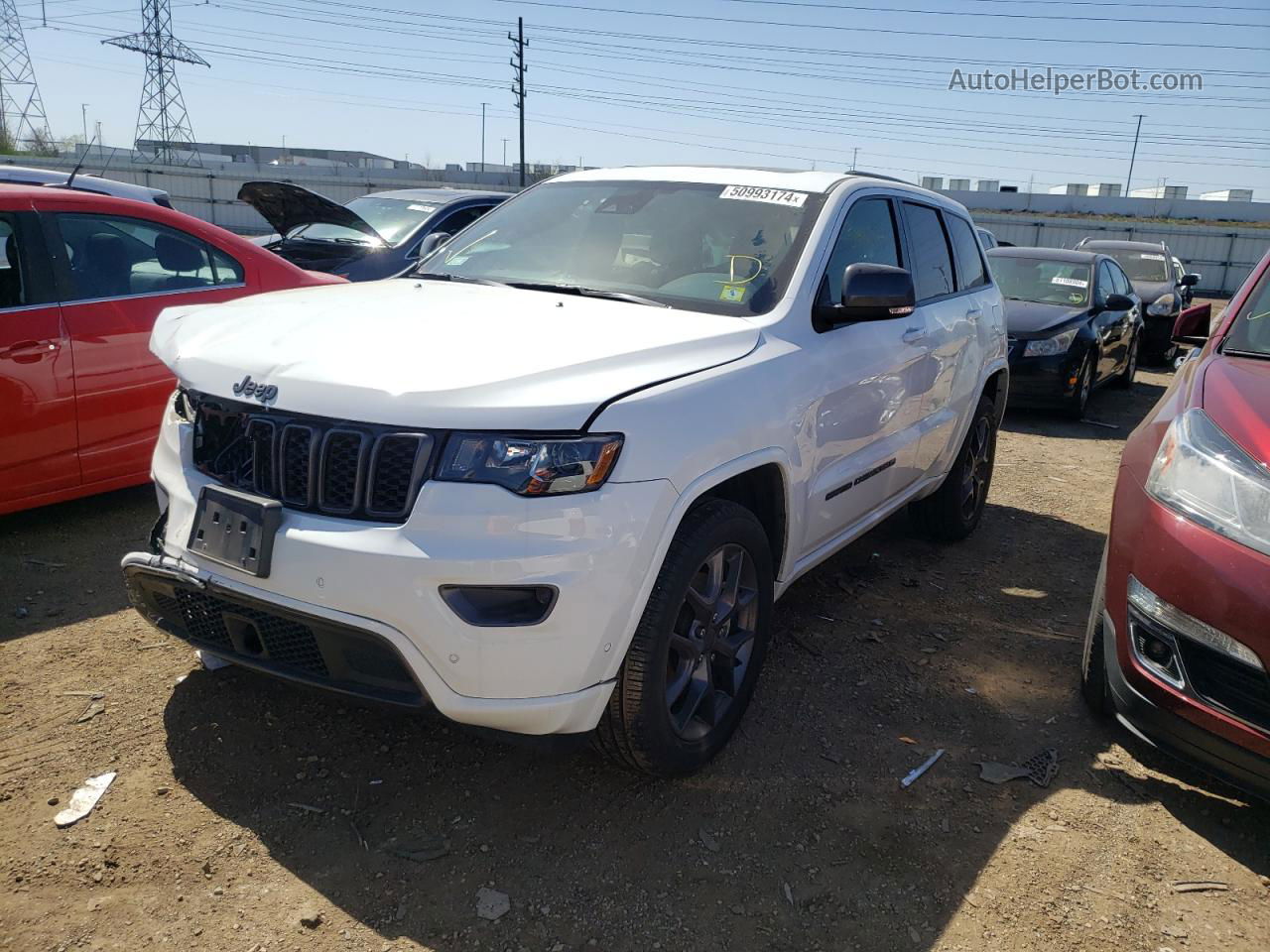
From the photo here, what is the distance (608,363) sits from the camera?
2.54 meters

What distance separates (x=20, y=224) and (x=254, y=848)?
326cm

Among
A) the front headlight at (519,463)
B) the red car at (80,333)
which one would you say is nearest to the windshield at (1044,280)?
the red car at (80,333)

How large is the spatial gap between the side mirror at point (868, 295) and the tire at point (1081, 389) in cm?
677

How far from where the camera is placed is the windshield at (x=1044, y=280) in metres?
10.0

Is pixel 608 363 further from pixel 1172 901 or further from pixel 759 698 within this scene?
pixel 1172 901

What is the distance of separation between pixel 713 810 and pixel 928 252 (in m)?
2.98

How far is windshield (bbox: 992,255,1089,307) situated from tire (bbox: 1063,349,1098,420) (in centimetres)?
71

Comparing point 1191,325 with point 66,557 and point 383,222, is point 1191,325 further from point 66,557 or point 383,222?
point 383,222

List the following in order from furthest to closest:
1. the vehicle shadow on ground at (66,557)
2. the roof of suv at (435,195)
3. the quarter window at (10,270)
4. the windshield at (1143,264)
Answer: the windshield at (1143,264)
the roof of suv at (435,195)
the quarter window at (10,270)
the vehicle shadow on ground at (66,557)

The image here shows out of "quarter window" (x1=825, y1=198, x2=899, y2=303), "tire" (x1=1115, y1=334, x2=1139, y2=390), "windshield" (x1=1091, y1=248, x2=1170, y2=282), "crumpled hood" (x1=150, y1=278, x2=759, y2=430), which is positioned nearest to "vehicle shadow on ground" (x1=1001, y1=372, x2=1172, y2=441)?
"tire" (x1=1115, y1=334, x2=1139, y2=390)

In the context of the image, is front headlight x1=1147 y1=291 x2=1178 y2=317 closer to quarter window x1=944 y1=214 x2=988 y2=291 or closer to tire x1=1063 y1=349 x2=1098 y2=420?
tire x1=1063 y1=349 x2=1098 y2=420

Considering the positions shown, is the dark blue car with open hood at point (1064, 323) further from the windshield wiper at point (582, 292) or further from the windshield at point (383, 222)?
the windshield wiper at point (582, 292)

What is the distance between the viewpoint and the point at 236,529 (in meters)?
2.44

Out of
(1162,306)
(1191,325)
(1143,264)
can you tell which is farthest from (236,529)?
(1143,264)
